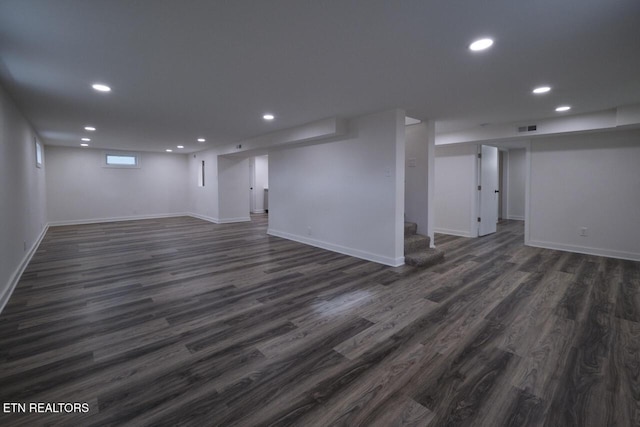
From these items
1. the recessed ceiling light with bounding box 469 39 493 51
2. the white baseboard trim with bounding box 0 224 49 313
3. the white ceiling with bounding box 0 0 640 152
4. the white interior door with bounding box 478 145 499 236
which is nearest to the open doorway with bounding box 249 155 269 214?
the white baseboard trim with bounding box 0 224 49 313

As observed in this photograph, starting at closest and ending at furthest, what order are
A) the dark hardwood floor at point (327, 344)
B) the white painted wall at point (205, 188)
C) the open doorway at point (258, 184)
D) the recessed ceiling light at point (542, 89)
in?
1. the dark hardwood floor at point (327, 344)
2. the recessed ceiling light at point (542, 89)
3. the white painted wall at point (205, 188)
4. the open doorway at point (258, 184)

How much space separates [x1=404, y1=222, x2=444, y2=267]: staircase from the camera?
4.49 meters

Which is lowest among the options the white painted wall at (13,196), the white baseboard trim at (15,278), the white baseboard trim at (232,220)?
the white baseboard trim at (15,278)

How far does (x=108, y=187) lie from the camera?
9375mm

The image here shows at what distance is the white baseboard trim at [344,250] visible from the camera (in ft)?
14.8

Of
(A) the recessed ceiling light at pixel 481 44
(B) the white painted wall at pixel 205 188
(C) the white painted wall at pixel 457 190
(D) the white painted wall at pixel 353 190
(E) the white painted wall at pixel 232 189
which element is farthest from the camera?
(B) the white painted wall at pixel 205 188

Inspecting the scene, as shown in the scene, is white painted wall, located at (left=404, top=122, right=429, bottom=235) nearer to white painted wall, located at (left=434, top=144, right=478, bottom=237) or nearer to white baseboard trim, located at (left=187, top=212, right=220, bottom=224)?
white painted wall, located at (left=434, top=144, right=478, bottom=237)

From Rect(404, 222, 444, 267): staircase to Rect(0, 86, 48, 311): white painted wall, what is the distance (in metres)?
4.88

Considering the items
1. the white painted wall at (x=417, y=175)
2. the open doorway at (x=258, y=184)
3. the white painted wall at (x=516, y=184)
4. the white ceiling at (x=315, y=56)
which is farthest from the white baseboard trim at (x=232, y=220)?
the white painted wall at (x=516, y=184)

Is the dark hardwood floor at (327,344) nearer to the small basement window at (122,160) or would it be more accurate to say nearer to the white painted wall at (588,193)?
the white painted wall at (588,193)

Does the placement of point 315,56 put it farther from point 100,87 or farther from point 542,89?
point 542,89

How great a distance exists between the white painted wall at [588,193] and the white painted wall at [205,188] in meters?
8.03

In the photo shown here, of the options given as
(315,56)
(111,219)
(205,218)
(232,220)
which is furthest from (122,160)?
(315,56)

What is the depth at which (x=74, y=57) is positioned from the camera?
101 inches
